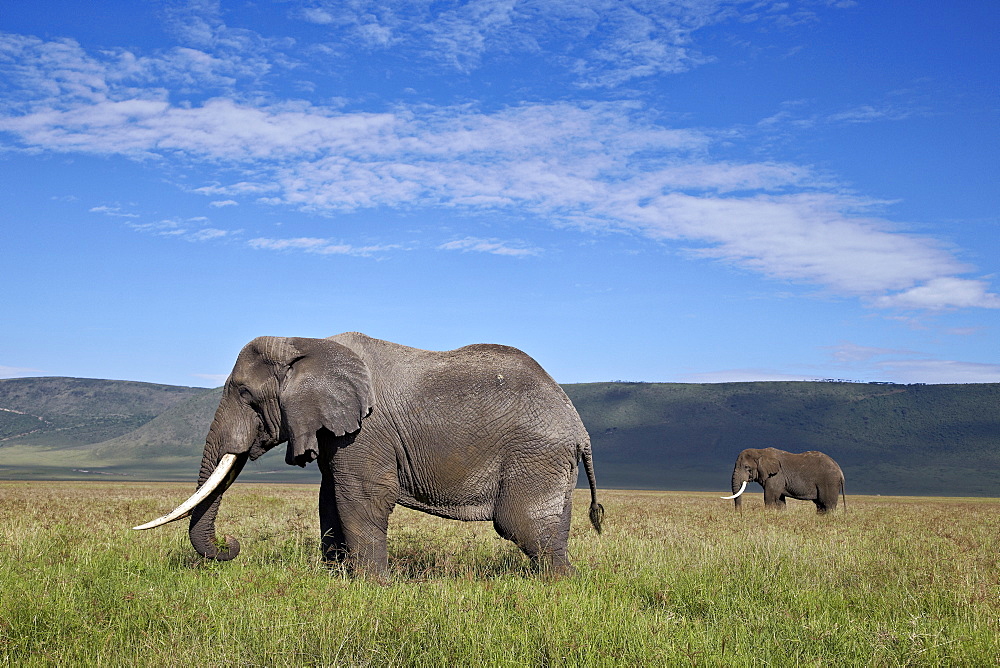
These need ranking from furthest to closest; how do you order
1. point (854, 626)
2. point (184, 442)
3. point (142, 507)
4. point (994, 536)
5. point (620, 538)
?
point (184, 442)
point (142, 507)
point (994, 536)
point (620, 538)
point (854, 626)

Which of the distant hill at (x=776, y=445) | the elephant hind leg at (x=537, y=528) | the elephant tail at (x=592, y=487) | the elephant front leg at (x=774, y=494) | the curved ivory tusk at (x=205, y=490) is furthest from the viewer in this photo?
the distant hill at (x=776, y=445)

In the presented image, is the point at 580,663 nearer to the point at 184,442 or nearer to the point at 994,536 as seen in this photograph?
the point at 994,536

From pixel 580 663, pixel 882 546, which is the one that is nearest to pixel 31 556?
pixel 580 663

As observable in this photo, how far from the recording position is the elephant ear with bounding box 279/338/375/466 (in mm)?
8695

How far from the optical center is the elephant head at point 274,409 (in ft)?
28.6

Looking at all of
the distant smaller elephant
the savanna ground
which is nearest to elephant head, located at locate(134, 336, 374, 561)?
the savanna ground

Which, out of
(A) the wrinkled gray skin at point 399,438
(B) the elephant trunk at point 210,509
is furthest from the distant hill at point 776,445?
(B) the elephant trunk at point 210,509

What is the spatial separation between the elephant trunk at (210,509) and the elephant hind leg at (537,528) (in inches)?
110

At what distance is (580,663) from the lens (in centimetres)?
570

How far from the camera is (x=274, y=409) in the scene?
361 inches

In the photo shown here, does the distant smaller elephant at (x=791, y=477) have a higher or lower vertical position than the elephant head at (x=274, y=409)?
lower

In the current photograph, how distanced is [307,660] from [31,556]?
4.93 meters

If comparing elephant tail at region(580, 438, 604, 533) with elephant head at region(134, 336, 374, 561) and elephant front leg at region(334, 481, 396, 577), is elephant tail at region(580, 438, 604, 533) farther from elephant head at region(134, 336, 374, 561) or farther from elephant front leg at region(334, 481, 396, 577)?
elephant head at region(134, 336, 374, 561)

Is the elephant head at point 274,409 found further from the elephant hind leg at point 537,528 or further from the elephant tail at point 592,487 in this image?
the elephant tail at point 592,487
